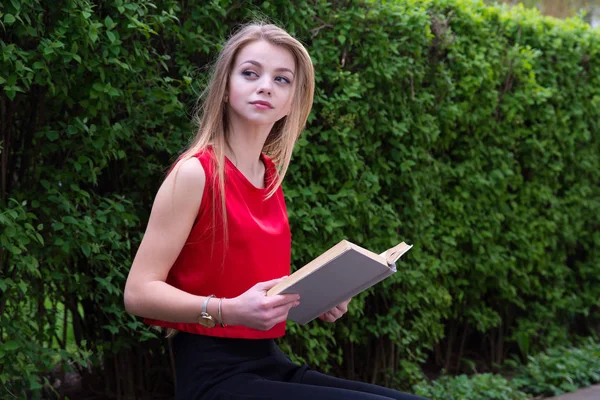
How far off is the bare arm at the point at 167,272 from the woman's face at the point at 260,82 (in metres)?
0.28

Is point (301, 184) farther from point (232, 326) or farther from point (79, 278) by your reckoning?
point (232, 326)

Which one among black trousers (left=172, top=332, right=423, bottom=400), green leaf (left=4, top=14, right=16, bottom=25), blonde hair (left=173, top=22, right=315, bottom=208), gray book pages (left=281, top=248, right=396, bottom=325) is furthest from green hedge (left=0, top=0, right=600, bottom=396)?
gray book pages (left=281, top=248, right=396, bottom=325)

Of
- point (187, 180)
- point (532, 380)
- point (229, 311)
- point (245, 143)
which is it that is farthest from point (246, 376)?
point (532, 380)

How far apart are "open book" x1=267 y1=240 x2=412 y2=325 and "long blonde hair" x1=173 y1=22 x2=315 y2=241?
0.97 ft

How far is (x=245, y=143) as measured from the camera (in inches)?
95.3

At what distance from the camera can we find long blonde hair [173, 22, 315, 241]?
2275mm

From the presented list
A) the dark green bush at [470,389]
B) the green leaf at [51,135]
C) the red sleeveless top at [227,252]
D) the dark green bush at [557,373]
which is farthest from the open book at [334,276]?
the dark green bush at [557,373]

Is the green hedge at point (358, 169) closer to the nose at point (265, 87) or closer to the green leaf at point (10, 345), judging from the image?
the green leaf at point (10, 345)

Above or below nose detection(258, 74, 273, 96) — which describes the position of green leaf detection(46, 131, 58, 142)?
below

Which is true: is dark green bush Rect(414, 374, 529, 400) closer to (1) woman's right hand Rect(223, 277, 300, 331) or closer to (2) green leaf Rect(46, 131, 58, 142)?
(2) green leaf Rect(46, 131, 58, 142)

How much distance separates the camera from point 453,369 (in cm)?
604

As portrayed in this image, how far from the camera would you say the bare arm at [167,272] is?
2.02 metres

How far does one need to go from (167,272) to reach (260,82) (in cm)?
63

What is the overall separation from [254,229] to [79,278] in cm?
140
